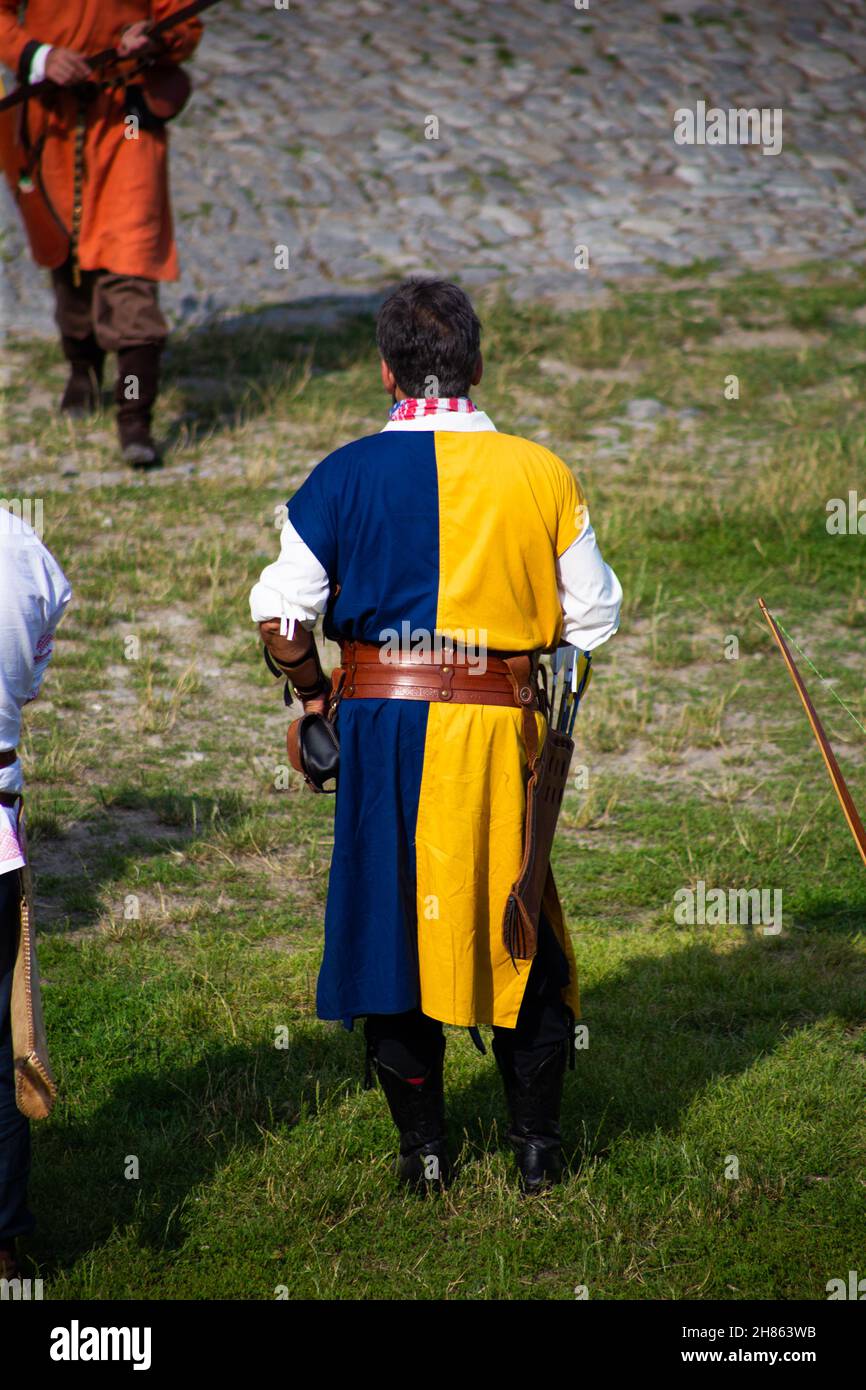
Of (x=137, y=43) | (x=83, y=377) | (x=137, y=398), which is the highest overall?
(x=137, y=43)

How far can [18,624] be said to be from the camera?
2936 mm

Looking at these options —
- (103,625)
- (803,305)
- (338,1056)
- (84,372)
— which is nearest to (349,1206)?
(338,1056)

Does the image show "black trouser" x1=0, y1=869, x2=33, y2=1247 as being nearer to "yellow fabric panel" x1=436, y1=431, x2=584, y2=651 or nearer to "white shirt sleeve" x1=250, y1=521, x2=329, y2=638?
"white shirt sleeve" x1=250, y1=521, x2=329, y2=638

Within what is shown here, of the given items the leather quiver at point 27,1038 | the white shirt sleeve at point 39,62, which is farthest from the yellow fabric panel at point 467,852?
the white shirt sleeve at point 39,62

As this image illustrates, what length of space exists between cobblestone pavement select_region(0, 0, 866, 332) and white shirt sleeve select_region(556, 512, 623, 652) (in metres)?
7.32

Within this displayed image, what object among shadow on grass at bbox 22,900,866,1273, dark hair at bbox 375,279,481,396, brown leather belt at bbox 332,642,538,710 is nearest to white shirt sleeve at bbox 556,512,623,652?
brown leather belt at bbox 332,642,538,710

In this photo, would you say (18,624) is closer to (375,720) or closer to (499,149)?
(375,720)

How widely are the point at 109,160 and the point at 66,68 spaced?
46 centimetres

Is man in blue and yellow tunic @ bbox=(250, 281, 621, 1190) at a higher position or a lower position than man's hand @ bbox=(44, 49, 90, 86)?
lower

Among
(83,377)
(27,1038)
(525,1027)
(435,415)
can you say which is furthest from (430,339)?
(83,377)

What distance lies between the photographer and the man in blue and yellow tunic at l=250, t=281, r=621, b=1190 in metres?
3.26

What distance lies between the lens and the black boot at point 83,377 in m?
8.59

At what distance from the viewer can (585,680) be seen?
3.65m

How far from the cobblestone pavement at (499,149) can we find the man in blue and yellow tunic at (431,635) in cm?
728
